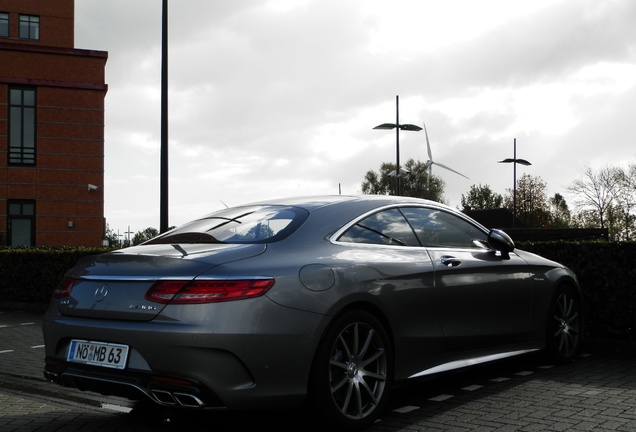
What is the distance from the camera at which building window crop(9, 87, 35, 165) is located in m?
36.9

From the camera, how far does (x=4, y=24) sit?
1578 inches

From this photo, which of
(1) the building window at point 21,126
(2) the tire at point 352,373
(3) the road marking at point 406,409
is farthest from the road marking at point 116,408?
(1) the building window at point 21,126

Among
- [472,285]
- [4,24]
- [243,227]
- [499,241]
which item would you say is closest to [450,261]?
[472,285]

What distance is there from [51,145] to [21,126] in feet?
5.35

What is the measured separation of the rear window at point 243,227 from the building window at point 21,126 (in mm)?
33828

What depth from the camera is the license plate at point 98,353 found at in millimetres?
4598

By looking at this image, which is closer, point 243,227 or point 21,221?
point 243,227

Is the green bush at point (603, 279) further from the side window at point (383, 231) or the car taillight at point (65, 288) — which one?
the car taillight at point (65, 288)

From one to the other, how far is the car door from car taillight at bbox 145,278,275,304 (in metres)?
1.68

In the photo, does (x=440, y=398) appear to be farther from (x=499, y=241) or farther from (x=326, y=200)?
(x=326, y=200)

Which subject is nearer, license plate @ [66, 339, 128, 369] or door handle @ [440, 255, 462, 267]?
license plate @ [66, 339, 128, 369]

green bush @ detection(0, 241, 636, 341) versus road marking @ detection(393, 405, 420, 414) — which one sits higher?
green bush @ detection(0, 241, 636, 341)

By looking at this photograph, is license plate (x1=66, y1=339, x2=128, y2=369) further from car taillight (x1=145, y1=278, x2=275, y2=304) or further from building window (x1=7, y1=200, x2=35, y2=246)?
building window (x1=7, y1=200, x2=35, y2=246)

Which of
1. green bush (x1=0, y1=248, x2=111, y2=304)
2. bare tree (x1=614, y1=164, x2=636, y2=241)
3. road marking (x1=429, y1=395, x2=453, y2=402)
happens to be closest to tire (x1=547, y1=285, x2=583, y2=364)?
road marking (x1=429, y1=395, x2=453, y2=402)
